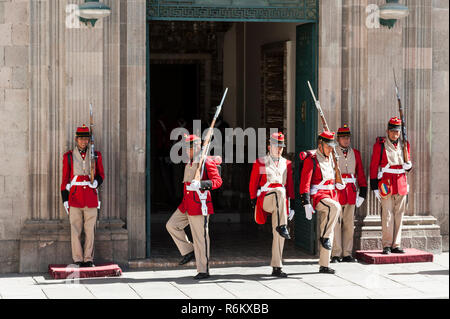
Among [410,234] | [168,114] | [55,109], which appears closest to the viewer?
[55,109]

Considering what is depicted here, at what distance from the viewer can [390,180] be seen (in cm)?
1412

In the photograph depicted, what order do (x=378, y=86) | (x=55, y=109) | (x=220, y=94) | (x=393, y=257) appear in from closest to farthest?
1. (x=55, y=109)
2. (x=393, y=257)
3. (x=378, y=86)
4. (x=220, y=94)

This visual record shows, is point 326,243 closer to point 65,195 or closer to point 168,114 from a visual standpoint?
point 65,195

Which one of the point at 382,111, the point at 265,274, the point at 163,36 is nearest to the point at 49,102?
the point at 265,274

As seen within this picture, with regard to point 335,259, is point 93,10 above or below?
above

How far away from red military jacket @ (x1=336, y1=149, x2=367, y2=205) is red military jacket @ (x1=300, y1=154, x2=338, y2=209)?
70 cm

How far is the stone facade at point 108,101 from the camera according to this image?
13414 mm

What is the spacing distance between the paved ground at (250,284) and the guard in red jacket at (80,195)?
564mm

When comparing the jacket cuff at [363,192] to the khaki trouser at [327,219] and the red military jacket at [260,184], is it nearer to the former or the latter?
the khaki trouser at [327,219]

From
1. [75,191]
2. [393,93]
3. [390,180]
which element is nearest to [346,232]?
[390,180]

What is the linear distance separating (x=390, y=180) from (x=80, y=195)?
4.55 m

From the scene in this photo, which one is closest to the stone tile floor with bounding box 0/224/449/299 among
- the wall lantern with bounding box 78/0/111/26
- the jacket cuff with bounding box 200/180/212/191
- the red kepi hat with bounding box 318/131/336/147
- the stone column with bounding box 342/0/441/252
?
the stone column with bounding box 342/0/441/252

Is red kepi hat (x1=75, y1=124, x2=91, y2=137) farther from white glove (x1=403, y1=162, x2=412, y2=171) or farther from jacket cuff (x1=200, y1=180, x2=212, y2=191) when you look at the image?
white glove (x1=403, y1=162, x2=412, y2=171)

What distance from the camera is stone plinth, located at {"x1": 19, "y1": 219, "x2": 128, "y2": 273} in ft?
43.8
